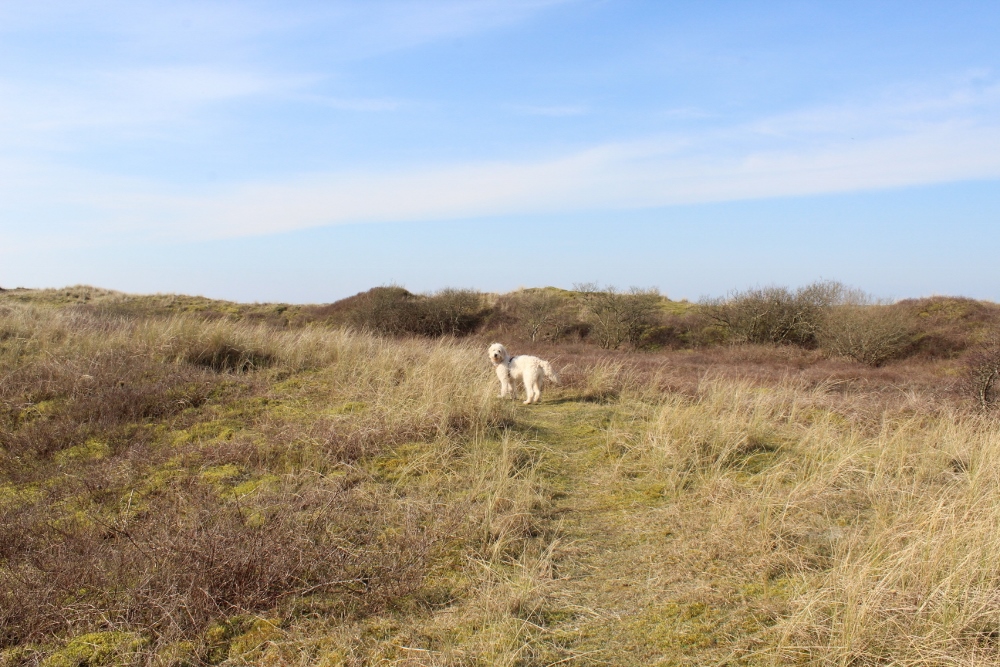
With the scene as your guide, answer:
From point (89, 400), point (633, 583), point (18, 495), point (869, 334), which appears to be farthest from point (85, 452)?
point (869, 334)

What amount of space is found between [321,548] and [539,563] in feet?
4.32

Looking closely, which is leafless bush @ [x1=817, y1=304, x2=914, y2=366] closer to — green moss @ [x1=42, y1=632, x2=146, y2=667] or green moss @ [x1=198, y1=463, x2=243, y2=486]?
green moss @ [x1=198, y1=463, x2=243, y2=486]

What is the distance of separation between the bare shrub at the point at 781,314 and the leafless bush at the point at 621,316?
314 cm

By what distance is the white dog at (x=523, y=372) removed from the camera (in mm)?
9242

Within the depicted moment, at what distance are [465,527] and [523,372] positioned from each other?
4982 millimetres

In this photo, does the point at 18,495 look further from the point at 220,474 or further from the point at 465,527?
the point at 465,527

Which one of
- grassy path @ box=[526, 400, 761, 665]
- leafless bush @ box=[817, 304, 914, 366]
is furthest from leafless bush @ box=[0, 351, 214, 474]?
leafless bush @ box=[817, 304, 914, 366]

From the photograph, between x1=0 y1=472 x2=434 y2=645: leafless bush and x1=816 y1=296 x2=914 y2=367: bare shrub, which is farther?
x1=816 y1=296 x2=914 y2=367: bare shrub

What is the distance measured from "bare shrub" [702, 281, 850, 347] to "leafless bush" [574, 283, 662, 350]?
3.14 m

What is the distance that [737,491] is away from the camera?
5219 mm

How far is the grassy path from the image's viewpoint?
10.7ft

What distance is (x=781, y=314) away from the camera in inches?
996

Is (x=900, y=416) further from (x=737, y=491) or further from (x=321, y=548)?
(x=321, y=548)

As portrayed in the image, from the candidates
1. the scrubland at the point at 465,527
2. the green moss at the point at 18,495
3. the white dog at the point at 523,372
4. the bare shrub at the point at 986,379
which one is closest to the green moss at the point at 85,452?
the scrubland at the point at 465,527
